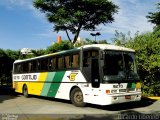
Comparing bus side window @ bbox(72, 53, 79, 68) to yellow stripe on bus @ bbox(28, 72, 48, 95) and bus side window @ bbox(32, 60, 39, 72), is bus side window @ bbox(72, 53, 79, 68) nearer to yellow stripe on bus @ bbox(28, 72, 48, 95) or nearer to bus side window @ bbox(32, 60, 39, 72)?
yellow stripe on bus @ bbox(28, 72, 48, 95)

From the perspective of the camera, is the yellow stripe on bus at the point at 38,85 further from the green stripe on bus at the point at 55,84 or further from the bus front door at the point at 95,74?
the bus front door at the point at 95,74

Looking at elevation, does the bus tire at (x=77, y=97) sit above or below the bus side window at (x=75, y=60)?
below

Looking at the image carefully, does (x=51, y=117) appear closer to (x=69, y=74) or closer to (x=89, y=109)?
(x=89, y=109)

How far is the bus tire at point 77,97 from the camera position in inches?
594

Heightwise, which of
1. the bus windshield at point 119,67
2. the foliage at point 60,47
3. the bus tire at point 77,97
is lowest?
the bus tire at point 77,97

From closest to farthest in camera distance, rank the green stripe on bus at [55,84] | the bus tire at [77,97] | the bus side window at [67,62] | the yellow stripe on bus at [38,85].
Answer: the bus tire at [77,97] → the bus side window at [67,62] → the green stripe on bus at [55,84] → the yellow stripe on bus at [38,85]

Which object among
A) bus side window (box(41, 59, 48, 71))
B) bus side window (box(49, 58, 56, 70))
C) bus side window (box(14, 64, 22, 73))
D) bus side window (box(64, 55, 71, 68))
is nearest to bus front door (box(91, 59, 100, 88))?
bus side window (box(64, 55, 71, 68))

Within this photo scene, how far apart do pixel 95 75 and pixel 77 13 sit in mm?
24706

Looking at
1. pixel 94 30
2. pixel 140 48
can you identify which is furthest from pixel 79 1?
pixel 140 48

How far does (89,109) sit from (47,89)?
4.83 meters

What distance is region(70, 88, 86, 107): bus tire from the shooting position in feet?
49.5

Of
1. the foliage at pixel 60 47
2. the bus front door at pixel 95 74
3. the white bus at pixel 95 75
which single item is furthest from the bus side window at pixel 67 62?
the foliage at pixel 60 47

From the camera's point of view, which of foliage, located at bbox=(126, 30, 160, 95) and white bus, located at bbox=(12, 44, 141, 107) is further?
foliage, located at bbox=(126, 30, 160, 95)

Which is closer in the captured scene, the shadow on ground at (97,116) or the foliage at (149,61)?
the shadow on ground at (97,116)
